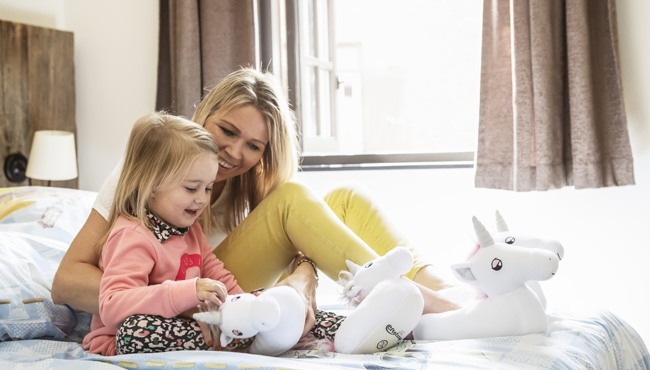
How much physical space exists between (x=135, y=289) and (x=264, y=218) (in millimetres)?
412

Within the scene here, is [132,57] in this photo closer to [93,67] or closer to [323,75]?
[93,67]

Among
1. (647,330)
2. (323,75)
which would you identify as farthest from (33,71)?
(647,330)

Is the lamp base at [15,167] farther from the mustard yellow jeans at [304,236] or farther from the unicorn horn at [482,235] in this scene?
the unicorn horn at [482,235]

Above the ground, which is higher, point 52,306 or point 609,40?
point 609,40

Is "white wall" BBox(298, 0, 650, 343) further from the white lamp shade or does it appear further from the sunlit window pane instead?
the white lamp shade

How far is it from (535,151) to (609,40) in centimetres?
47

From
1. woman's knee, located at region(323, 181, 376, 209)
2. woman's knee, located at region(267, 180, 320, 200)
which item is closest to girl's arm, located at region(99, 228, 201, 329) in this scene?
woman's knee, located at region(267, 180, 320, 200)

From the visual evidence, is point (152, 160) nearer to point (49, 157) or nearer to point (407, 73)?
point (49, 157)

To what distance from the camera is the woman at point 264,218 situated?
1.14m

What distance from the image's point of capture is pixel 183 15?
2.47 metres

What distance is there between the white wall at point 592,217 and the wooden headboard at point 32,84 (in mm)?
1776

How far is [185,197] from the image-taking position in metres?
1.09

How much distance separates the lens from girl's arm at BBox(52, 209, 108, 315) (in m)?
1.07

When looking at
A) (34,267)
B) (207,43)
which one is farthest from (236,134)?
(207,43)
